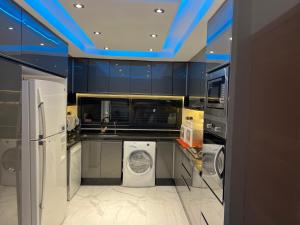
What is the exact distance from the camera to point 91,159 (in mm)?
4406

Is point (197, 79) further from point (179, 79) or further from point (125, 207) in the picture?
point (125, 207)

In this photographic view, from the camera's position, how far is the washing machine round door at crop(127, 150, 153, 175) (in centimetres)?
441

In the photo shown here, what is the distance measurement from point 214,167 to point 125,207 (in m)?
2.15

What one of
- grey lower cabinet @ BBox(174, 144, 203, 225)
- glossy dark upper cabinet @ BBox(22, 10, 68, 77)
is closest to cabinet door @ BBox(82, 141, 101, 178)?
grey lower cabinet @ BBox(174, 144, 203, 225)

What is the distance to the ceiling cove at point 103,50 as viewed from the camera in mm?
2229

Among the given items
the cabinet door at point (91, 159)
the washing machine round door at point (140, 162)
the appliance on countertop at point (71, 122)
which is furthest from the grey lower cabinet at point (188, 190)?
the appliance on countertop at point (71, 122)

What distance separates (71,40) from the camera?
3.31 metres

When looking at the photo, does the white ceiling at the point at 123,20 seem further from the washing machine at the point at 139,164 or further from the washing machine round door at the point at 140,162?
the washing machine round door at the point at 140,162

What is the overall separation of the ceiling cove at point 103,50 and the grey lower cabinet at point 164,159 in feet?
5.26

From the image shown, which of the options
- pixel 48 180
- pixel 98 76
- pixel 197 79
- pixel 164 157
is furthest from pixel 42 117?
pixel 164 157

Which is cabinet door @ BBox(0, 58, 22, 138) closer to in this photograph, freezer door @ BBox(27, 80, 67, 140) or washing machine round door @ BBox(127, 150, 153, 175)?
freezer door @ BBox(27, 80, 67, 140)

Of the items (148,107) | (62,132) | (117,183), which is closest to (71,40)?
(62,132)

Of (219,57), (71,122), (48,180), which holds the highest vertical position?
(219,57)

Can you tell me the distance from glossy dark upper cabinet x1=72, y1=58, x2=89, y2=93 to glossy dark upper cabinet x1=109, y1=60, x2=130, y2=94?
0.47m
